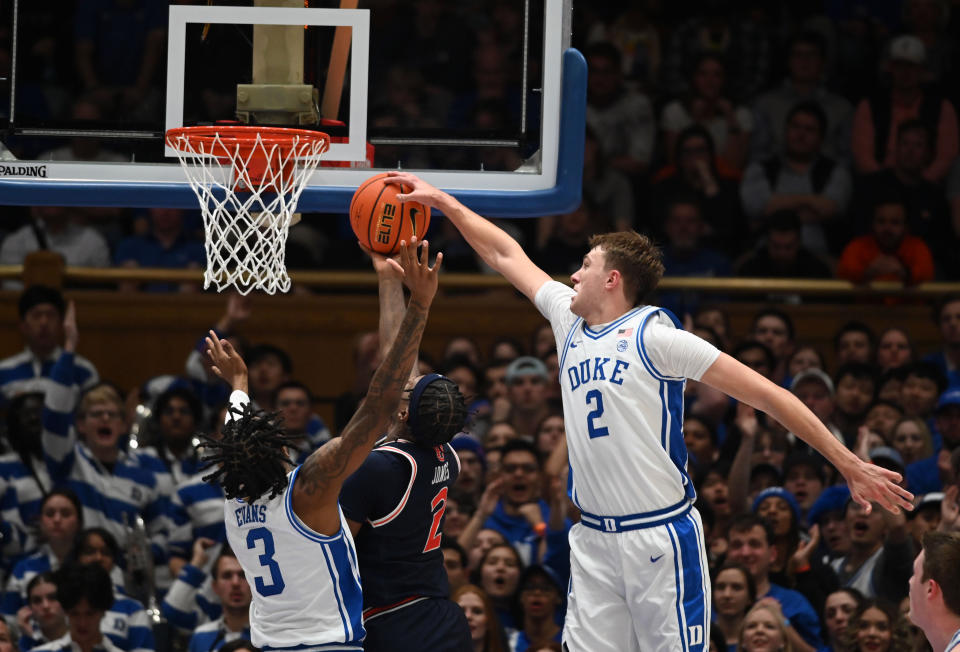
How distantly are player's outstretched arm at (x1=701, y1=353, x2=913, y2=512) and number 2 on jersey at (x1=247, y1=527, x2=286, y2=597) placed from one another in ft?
5.81

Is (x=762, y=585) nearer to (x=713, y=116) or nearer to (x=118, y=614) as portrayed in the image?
(x=118, y=614)

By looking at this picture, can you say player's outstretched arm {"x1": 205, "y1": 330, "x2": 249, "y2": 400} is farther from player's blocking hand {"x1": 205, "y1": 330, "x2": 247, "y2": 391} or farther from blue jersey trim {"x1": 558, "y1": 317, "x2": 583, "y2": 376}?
blue jersey trim {"x1": 558, "y1": 317, "x2": 583, "y2": 376}

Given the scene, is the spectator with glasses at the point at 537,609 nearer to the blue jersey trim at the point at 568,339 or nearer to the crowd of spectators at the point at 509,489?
the crowd of spectators at the point at 509,489

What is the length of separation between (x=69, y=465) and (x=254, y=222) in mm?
3369

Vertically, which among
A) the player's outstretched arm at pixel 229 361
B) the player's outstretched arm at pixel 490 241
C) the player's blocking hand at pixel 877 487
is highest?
the player's outstretched arm at pixel 490 241

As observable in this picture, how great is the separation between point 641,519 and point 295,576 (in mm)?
1271

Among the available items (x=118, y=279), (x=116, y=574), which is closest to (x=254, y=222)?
(x=116, y=574)

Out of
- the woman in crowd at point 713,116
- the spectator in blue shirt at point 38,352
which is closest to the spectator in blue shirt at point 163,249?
the spectator in blue shirt at point 38,352

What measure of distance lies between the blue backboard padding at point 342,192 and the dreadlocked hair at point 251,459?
48.0 inches

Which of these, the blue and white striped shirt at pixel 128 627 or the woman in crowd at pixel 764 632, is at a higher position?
the woman in crowd at pixel 764 632

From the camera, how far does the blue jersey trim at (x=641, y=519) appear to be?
534cm

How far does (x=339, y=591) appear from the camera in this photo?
5258 millimetres

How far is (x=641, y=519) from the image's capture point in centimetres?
534

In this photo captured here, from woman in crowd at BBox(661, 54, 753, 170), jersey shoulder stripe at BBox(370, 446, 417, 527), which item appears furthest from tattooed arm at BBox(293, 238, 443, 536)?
woman in crowd at BBox(661, 54, 753, 170)
